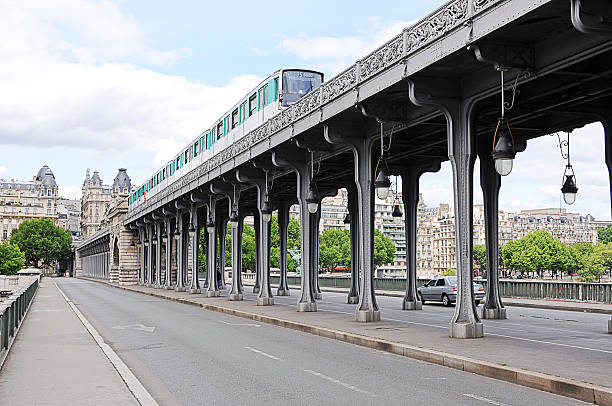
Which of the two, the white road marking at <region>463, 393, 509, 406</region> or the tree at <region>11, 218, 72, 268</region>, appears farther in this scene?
the tree at <region>11, 218, 72, 268</region>

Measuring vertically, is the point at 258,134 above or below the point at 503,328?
above

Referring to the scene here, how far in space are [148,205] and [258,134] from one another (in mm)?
34869

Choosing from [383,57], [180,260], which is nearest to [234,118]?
[180,260]

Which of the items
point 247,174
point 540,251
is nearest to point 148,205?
point 247,174

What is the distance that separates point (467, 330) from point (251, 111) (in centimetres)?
2056

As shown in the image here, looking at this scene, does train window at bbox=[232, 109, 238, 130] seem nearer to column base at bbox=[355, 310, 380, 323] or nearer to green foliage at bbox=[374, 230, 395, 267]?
column base at bbox=[355, 310, 380, 323]

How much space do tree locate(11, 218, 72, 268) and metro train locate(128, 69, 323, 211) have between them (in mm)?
119562

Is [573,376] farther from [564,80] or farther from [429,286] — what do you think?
[429,286]

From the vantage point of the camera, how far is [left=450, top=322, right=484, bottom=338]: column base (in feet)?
52.9

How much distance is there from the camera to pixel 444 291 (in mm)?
33688

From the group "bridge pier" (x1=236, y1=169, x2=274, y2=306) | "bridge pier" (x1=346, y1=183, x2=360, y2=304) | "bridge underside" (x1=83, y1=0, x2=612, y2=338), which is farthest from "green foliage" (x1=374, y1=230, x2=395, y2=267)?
"bridge pier" (x1=236, y1=169, x2=274, y2=306)

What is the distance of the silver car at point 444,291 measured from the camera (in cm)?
3266

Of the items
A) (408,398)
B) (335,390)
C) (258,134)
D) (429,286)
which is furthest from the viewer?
(429,286)

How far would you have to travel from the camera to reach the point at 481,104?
1822 centimetres
